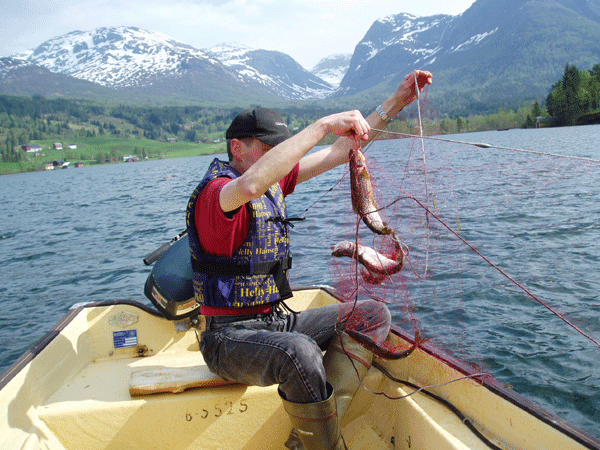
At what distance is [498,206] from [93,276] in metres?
11.7

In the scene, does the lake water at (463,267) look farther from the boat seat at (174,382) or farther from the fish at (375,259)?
the boat seat at (174,382)

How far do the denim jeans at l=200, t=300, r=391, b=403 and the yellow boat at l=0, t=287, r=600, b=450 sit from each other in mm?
475

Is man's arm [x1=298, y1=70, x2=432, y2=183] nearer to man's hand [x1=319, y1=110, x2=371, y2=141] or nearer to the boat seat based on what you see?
man's hand [x1=319, y1=110, x2=371, y2=141]

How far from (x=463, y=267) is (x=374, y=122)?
5.38 meters

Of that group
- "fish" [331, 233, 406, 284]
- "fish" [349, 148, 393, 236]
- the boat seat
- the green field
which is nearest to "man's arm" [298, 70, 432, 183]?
"fish" [349, 148, 393, 236]

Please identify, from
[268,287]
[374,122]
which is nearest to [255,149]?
[268,287]

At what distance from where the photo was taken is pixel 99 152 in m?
171

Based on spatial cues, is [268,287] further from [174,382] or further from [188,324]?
[188,324]

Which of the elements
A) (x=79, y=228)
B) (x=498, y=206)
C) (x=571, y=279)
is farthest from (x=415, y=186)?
(x=79, y=228)

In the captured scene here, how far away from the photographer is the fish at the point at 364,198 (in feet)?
10.5

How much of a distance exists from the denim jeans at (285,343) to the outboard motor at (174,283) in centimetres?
143

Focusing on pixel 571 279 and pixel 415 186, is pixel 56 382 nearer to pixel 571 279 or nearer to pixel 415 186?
pixel 415 186

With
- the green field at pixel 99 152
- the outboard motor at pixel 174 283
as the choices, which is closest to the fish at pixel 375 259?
the outboard motor at pixel 174 283

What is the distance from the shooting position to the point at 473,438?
3.13m
